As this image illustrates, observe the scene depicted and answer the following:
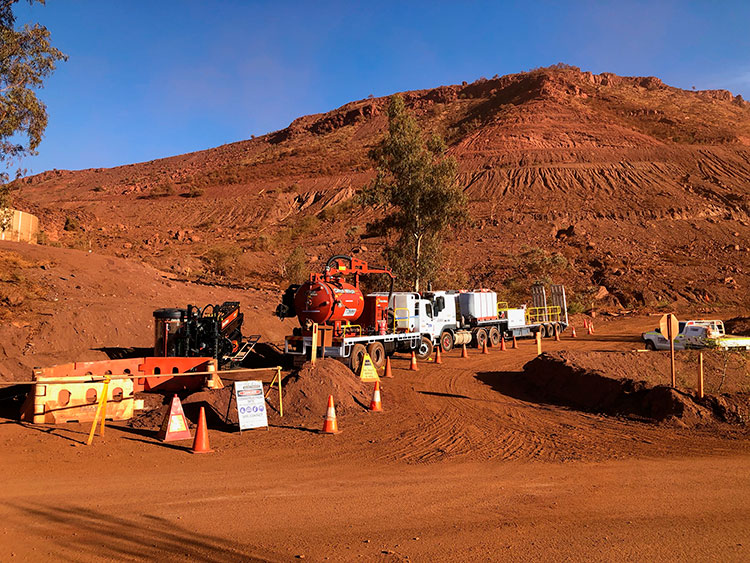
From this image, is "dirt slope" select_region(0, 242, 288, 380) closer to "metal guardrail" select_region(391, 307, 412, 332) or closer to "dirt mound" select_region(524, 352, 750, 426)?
"metal guardrail" select_region(391, 307, 412, 332)

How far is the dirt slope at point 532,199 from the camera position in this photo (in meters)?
46.6

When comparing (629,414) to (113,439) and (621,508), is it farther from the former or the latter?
(113,439)

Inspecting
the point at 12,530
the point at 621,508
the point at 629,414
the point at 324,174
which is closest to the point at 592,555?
the point at 621,508

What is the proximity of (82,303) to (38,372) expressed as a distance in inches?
442

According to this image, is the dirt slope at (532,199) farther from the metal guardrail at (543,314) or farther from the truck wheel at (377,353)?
the truck wheel at (377,353)

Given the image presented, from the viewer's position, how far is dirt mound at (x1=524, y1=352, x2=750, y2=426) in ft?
36.4

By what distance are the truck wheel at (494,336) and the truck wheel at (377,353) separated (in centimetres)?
1034

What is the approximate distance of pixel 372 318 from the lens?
19.8 metres

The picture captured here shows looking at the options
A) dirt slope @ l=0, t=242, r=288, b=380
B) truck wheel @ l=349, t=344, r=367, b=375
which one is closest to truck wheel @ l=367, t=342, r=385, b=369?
truck wheel @ l=349, t=344, r=367, b=375

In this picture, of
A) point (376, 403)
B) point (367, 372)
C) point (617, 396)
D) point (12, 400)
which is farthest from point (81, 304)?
point (617, 396)

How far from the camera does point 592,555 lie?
16.7 feet

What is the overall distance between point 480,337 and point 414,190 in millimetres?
9203

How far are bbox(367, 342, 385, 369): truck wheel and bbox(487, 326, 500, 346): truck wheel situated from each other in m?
10.3

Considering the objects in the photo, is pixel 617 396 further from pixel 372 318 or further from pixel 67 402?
pixel 67 402
